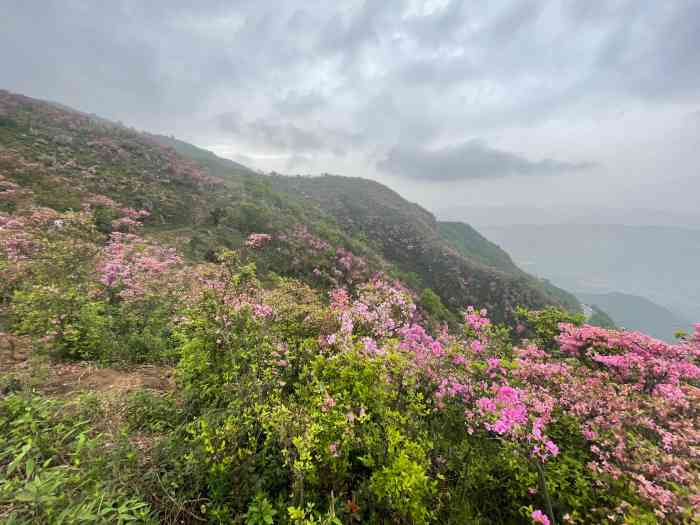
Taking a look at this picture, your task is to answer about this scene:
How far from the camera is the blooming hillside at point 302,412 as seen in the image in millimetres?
2736

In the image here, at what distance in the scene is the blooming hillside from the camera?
8.98ft

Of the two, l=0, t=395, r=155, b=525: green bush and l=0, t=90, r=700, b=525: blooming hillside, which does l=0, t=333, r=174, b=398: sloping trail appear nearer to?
l=0, t=90, r=700, b=525: blooming hillside

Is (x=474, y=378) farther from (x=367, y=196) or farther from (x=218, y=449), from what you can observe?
(x=367, y=196)

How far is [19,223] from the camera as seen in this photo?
29.6 feet

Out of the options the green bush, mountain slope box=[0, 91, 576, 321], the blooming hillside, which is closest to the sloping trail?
the blooming hillside

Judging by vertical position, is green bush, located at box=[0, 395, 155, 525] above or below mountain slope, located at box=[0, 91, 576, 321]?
below

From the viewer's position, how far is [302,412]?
3074 millimetres

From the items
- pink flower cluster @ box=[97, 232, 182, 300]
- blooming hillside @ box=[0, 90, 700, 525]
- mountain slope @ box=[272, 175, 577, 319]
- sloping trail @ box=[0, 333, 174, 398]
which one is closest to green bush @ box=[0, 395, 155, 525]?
blooming hillside @ box=[0, 90, 700, 525]

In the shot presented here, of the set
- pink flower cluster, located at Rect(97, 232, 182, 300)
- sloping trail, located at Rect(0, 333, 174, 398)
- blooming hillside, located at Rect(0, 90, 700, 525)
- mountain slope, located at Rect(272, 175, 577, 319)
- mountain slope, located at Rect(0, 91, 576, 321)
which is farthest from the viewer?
mountain slope, located at Rect(272, 175, 577, 319)

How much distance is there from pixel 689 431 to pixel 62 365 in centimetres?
979

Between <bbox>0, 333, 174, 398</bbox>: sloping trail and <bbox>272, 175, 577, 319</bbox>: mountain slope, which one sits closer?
<bbox>0, 333, 174, 398</bbox>: sloping trail

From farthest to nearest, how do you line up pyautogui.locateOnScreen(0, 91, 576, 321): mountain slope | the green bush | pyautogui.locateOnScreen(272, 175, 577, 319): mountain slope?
pyautogui.locateOnScreen(272, 175, 577, 319): mountain slope, pyautogui.locateOnScreen(0, 91, 576, 321): mountain slope, the green bush

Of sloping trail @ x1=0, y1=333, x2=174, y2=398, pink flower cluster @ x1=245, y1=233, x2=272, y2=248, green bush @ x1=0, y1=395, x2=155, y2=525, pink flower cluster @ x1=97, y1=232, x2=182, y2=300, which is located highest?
pink flower cluster @ x1=245, y1=233, x2=272, y2=248

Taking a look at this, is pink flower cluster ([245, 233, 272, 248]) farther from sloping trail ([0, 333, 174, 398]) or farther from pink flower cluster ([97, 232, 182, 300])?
sloping trail ([0, 333, 174, 398])
